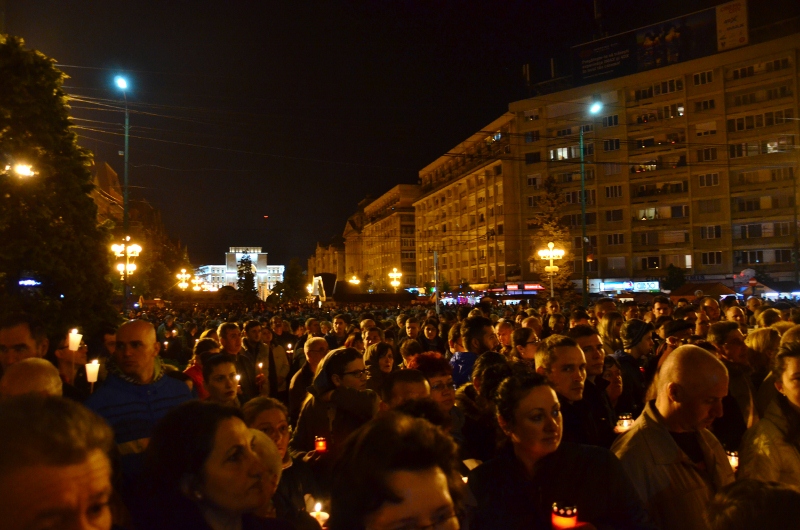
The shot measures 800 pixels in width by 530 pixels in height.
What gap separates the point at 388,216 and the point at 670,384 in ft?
318

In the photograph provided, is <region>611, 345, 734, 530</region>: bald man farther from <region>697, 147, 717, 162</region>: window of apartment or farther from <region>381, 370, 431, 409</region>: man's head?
<region>697, 147, 717, 162</region>: window of apartment

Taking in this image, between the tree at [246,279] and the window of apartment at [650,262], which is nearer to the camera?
the window of apartment at [650,262]

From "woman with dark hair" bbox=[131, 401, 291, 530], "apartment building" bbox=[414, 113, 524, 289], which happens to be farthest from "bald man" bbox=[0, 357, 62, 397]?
"apartment building" bbox=[414, 113, 524, 289]

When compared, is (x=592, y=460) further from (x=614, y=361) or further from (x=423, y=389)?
(x=614, y=361)

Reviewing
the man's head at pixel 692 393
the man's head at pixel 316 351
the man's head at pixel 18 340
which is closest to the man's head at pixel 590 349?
the man's head at pixel 692 393

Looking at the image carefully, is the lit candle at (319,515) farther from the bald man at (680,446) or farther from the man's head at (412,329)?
the man's head at (412,329)

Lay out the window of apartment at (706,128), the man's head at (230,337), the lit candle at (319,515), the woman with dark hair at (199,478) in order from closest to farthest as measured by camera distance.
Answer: the woman with dark hair at (199,478)
the lit candle at (319,515)
the man's head at (230,337)
the window of apartment at (706,128)

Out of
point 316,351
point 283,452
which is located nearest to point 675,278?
point 316,351

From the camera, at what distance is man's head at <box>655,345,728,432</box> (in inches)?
124

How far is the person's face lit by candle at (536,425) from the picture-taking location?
2.92m

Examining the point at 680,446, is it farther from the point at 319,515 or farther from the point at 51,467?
the point at 51,467

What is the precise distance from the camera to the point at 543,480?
9.13 ft

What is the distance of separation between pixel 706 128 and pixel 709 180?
4443 millimetres

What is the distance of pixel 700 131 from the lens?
2021 inches
